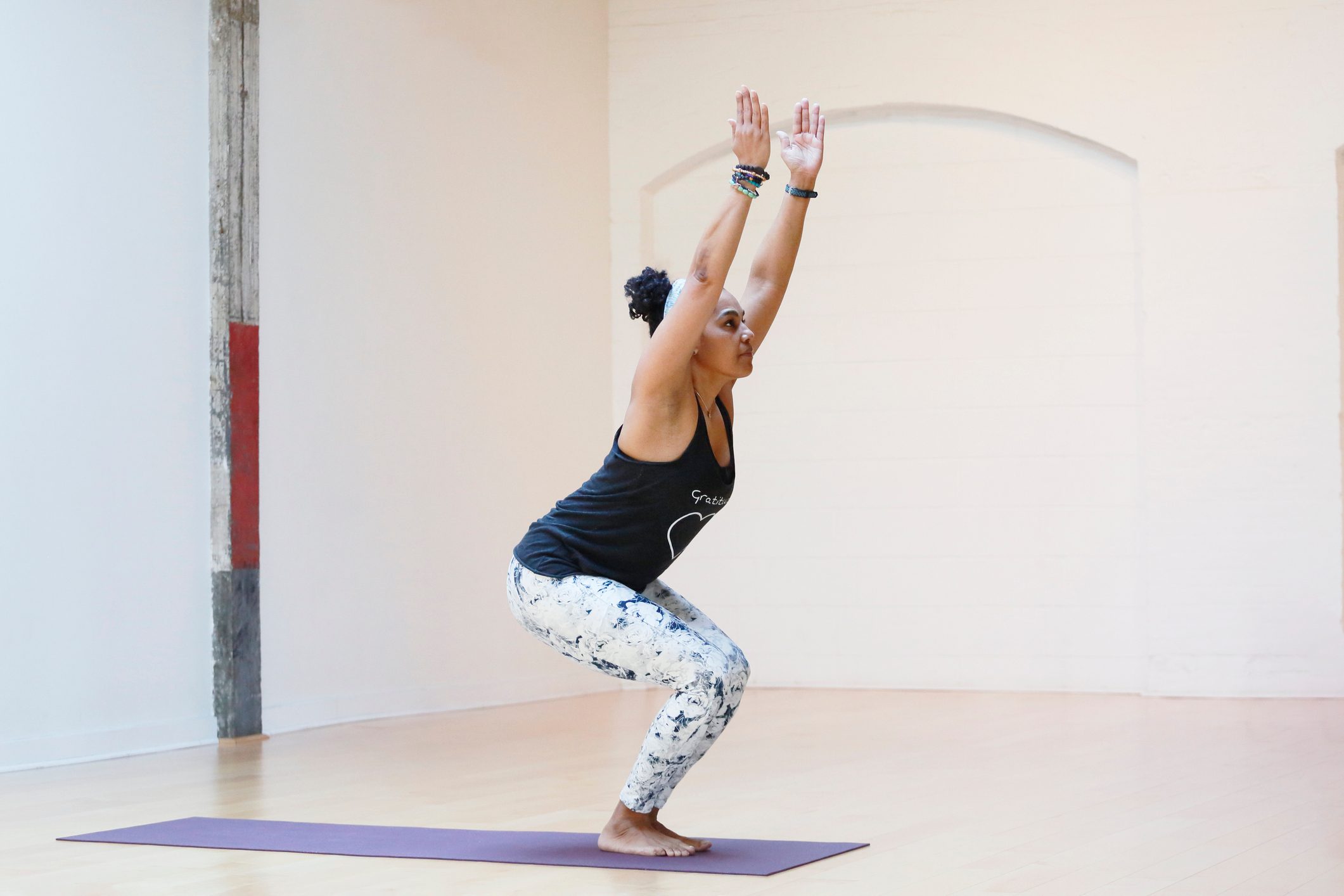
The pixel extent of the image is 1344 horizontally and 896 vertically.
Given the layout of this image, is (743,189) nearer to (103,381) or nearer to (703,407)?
(703,407)

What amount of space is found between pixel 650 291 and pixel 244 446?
9.45 feet

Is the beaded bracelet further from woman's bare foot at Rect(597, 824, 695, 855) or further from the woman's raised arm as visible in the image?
woman's bare foot at Rect(597, 824, 695, 855)

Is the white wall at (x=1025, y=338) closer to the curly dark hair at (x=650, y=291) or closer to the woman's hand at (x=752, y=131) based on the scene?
the curly dark hair at (x=650, y=291)

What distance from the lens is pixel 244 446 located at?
5707 mm

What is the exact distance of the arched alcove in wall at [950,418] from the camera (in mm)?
7215

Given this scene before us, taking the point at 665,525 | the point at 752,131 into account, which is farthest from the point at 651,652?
the point at 752,131

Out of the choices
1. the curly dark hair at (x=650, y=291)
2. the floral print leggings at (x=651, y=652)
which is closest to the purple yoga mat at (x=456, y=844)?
the floral print leggings at (x=651, y=652)

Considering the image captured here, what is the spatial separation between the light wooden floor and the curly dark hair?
1191mm

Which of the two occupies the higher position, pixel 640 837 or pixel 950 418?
pixel 950 418

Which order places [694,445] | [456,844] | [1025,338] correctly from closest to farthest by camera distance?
1. [694,445]
2. [456,844]
3. [1025,338]

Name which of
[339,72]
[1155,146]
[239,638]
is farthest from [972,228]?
[239,638]

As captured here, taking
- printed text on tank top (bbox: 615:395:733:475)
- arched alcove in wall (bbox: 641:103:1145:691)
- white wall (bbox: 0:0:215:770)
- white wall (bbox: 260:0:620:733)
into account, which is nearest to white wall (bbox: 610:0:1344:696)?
arched alcove in wall (bbox: 641:103:1145:691)

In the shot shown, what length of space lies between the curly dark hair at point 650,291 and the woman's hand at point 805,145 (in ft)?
1.19

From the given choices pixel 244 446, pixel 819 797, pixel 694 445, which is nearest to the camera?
pixel 694 445
